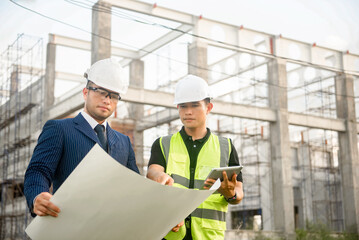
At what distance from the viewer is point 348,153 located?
74.4ft

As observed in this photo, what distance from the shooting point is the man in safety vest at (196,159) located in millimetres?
2639

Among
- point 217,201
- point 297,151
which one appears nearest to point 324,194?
point 297,151

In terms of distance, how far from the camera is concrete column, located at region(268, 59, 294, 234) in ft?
64.3

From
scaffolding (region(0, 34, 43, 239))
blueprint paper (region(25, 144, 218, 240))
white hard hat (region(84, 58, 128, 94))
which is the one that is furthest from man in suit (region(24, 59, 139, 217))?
scaffolding (region(0, 34, 43, 239))

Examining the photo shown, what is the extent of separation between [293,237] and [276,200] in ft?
5.49

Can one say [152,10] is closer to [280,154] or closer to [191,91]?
[280,154]

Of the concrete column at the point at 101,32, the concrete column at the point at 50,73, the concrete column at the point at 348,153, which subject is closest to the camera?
the concrete column at the point at 101,32

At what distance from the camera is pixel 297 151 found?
1105 inches

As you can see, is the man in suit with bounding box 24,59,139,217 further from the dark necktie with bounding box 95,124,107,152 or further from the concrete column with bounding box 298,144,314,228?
the concrete column with bounding box 298,144,314,228

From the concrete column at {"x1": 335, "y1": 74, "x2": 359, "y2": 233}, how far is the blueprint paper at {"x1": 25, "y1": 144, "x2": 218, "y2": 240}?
22.2 metres

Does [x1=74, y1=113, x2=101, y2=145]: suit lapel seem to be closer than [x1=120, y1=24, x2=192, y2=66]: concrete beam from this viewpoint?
Yes

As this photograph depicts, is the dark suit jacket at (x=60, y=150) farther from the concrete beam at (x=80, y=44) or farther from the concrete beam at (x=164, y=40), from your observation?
the concrete beam at (x=80, y=44)

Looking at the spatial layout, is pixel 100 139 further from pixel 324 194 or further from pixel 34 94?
pixel 324 194

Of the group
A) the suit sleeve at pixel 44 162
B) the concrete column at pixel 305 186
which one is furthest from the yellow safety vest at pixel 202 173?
the concrete column at pixel 305 186
